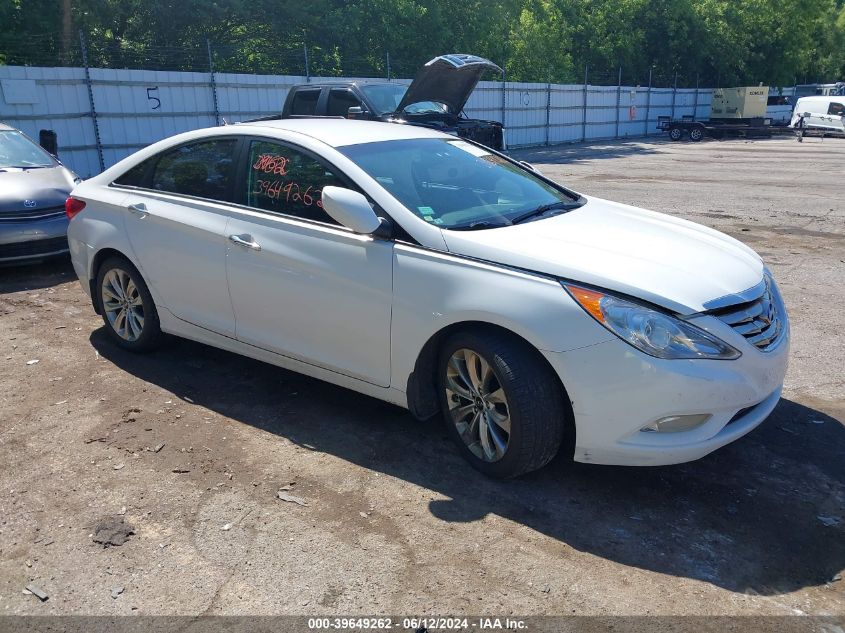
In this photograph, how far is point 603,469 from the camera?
3686mm

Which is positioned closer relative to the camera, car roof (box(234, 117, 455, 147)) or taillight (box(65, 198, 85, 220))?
car roof (box(234, 117, 455, 147))

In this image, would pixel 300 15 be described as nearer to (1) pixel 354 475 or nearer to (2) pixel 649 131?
(2) pixel 649 131

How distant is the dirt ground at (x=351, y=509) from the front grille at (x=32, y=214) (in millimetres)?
2642

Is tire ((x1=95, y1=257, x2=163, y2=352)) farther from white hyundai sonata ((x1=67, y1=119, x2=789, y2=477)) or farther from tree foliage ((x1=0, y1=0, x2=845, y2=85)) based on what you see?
tree foliage ((x1=0, y1=0, x2=845, y2=85))

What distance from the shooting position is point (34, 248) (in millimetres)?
7492

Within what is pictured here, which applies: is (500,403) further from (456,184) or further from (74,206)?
(74,206)

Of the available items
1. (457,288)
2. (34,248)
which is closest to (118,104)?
(34,248)

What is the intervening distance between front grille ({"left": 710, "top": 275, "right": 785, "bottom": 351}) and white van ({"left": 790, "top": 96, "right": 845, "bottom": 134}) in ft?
112

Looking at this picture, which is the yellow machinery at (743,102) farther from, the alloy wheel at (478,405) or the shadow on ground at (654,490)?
the alloy wheel at (478,405)

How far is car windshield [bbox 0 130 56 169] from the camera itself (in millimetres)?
8289

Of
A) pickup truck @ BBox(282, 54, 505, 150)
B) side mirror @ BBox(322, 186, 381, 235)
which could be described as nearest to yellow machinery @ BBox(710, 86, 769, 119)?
pickup truck @ BBox(282, 54, 505, 150)

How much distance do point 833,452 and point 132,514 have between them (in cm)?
347

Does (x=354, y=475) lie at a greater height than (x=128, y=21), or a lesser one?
lesser

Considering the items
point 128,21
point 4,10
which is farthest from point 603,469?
point 128,21
